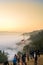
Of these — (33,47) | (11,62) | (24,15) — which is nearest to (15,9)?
(24,15)

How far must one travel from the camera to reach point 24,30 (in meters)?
1.87

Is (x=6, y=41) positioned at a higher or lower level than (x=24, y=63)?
higher

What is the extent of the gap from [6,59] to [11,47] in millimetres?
156

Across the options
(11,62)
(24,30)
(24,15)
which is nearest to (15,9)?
(24,15)

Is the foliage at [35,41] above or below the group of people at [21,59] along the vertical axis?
above

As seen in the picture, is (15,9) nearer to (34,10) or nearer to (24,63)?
(34,10)

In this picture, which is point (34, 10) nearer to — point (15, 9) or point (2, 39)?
point (15, 9)

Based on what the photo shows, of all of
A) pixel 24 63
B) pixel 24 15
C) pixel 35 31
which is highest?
pixel 24 15

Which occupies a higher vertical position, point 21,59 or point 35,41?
point 35,41

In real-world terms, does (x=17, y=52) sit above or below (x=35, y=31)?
below

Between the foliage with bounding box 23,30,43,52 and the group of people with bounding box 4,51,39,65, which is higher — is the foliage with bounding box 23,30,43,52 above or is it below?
above

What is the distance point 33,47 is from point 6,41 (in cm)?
34

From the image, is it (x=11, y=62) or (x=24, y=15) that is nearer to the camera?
(x=11, y=62)

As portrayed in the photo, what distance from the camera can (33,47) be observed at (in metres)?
1.84
